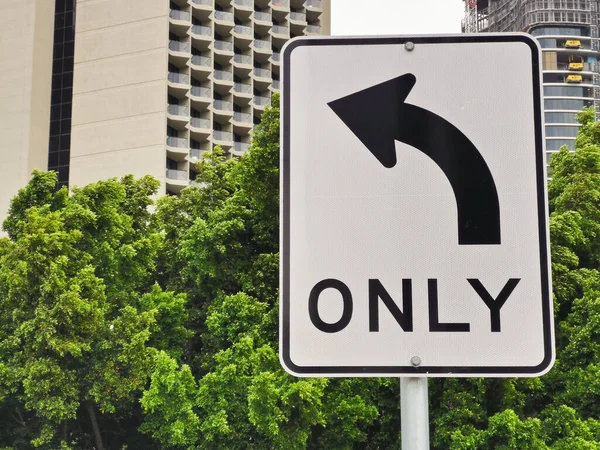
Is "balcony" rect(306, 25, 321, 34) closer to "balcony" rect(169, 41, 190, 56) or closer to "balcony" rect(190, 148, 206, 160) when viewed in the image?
"balcony" rect(169, 41, 190, 56)

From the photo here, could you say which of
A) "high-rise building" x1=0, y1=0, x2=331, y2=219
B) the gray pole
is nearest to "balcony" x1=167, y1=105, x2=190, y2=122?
"high-rise building" x1=0, y1=0, x2=331, y2=219

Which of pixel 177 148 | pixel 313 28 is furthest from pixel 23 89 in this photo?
pixel 313 28

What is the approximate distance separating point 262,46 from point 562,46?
177ft

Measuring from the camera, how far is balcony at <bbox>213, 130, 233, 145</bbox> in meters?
Answer: 54.3

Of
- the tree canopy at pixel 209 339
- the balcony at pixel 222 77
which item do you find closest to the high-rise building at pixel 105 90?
the balcony at pixel 222 77

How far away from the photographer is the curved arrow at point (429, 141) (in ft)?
5.37

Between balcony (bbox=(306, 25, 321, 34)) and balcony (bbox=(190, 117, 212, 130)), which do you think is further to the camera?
balcony (bbox=(306, 25, 321, 34))

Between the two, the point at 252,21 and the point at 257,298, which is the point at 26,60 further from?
the point at 257,298

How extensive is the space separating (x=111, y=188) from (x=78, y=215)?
65.9 inches

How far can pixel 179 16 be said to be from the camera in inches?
2082

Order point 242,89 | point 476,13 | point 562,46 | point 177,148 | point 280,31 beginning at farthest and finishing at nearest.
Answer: point 476,13
point 562,46
point 280,31
point 242,89
point 177,148

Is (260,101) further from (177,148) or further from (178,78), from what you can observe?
(177,148)

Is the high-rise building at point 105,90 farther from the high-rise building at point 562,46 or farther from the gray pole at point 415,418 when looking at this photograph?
the high-rise building at point 562,46

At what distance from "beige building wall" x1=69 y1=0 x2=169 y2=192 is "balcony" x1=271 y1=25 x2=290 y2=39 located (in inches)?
365
